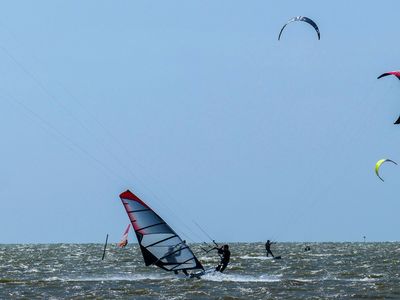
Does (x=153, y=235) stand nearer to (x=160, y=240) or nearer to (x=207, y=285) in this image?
(x=160, y=240)

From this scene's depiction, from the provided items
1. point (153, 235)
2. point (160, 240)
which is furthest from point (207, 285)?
A: point (153, 235)

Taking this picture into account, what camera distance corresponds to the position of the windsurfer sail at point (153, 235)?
3064 centimetres

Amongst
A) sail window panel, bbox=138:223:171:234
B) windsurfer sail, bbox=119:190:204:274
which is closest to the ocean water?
windsurfer sail, bbox=119:190:204:274

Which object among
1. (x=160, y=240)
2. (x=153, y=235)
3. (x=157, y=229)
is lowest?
(x=160, y=240)

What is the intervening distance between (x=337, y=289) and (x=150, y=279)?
7.26 meters

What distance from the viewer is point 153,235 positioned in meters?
30.6

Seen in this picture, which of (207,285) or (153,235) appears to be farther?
(153,235)

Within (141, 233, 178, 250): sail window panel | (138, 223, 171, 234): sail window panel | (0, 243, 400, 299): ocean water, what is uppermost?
(138, 223, 171, 234): sail window panel

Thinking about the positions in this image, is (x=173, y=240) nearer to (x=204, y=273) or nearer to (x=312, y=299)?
(x=204, y=273)

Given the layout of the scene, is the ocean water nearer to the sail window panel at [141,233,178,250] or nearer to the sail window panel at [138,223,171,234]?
the sail window panel at [141,233,178,250]

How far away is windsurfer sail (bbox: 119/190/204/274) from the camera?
101 ft

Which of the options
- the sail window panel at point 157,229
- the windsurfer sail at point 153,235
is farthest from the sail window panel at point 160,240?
the sail window panel at point 157,229

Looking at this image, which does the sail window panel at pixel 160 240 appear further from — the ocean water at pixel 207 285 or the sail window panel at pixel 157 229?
the ocean water at pixel 207 285

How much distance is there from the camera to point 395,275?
35.4 meters
